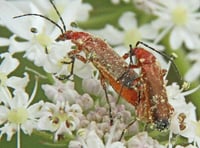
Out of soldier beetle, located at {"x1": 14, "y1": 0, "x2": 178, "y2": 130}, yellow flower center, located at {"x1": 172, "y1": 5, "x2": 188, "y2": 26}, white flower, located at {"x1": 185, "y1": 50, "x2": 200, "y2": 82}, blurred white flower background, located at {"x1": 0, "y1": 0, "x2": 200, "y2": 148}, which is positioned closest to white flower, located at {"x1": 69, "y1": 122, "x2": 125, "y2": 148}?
blurred white flower background, located at {"x1": 0, "y1": 0, "x2": 200, "y2": 148}

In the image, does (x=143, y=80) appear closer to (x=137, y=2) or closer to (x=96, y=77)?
(x=96, y=77)

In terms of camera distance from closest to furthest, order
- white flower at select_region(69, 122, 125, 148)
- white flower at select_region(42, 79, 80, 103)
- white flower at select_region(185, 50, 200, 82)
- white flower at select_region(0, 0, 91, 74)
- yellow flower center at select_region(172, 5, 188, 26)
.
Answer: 1. white flower at select_region(69, 122, 125, 148)
2. white flower at select_region(42, 79, 80, 103)
3. white flower at select_region(0, 0, 91, 74)
4. white flower at select_region(185, 50, 200, 82)
5. yellow flower center at select_region(172, 5, 188, 26)

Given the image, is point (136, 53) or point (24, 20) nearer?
point (136, 53)

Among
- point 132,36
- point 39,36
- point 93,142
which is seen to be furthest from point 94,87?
point 132,36

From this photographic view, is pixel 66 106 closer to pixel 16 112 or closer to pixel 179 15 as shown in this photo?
pixel 16 112

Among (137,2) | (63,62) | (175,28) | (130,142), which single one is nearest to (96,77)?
(63,62)

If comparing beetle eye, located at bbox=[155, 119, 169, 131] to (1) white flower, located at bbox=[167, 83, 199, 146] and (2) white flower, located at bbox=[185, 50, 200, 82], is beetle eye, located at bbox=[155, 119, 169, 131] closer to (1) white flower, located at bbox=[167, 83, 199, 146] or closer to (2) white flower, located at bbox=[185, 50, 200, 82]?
(1) white flower, located at bbox=[167, 83, 199, 146]
